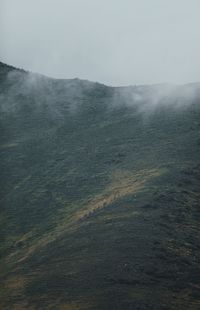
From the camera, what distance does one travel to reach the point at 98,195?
232ft

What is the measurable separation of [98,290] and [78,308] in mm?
2759

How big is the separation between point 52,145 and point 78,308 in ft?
182

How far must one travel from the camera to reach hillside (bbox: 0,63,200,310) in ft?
144

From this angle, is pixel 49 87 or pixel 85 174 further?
pixel 49 87

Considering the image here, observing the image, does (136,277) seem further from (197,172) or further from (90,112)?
(90,112)

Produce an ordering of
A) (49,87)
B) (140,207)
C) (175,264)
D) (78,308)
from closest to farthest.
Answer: (78,308) < (175,264) < (140,207) < (49,87)

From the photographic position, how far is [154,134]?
8881cm

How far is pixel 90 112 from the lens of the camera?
355 ft

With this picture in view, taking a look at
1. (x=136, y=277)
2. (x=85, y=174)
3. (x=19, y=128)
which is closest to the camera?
(x=136, y=277)

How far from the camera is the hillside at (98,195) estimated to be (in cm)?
4394

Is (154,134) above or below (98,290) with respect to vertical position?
above

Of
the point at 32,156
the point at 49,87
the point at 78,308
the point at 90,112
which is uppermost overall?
the point at 49,87

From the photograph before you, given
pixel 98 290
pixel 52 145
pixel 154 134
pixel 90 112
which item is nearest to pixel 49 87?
pixel 90 112

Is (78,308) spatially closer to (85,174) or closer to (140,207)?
(140,207)
